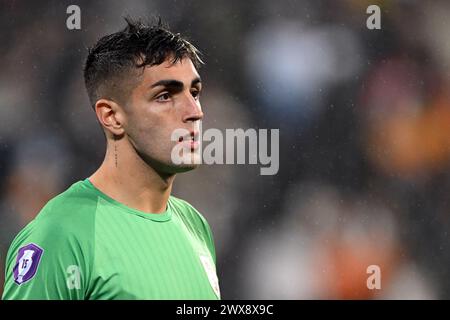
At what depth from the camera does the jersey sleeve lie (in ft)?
6.81

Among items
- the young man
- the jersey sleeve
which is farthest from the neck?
the jersey sleeve

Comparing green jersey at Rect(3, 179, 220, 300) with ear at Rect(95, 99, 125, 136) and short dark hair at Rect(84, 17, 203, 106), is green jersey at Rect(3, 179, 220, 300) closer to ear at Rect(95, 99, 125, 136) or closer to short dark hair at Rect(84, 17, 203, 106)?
ear at Rect(95, 99, 125, 136)

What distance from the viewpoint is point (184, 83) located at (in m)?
2.42

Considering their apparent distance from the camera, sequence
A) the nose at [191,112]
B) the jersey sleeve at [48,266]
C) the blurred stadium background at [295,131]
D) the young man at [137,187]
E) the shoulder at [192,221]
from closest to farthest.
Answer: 1. the jersey sleeve at [48,266]
2. the young man at [137,187]
3. the nose at [191,112]
4. the shoulder at [192,221]
5. the blurred stadium background at [295,131]

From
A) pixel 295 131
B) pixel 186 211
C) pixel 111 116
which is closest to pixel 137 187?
pixel 111 116

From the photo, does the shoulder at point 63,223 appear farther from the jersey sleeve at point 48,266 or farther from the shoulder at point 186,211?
the shoulder at point 186,211

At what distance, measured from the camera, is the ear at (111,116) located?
2420 millimetres

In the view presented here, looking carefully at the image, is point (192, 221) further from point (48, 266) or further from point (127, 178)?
point (48, 266)

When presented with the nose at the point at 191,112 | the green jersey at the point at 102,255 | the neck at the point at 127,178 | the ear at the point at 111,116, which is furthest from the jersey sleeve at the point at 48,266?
the nose at the point at 191,112

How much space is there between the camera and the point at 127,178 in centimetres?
239

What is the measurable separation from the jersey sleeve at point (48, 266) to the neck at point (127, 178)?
27 cm

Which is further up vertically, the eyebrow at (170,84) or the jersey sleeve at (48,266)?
the eyebrow at (170,84)
